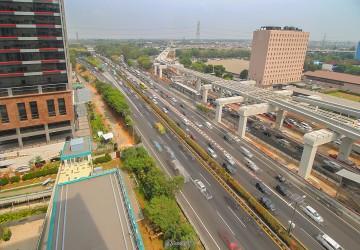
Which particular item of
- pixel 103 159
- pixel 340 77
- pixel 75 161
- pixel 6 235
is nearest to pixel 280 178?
pixel 103 159

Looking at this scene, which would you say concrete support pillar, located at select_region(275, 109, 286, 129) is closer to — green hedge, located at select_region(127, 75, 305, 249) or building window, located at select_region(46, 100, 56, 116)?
green hedge, located at select_region(127, 75, 305, 249)

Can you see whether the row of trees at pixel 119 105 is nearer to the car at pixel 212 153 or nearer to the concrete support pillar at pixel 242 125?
the car at pixel 212 153

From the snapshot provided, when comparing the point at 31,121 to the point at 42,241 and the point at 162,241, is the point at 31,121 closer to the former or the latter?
the point at 42,241

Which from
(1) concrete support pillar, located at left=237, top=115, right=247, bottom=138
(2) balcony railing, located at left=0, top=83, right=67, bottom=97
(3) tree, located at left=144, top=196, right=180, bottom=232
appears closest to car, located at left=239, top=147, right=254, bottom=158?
(1) concrete support pillar, located at left=237, top=115, right=247, bottom=138

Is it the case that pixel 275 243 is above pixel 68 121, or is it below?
below

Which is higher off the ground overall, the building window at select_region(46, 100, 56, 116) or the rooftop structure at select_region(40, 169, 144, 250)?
the building window at select_region(46, 100, 56, 116)

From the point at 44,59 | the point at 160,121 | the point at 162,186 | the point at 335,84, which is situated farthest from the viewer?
the point at 335,84

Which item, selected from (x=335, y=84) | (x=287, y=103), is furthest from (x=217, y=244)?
(x=335, y=84)
